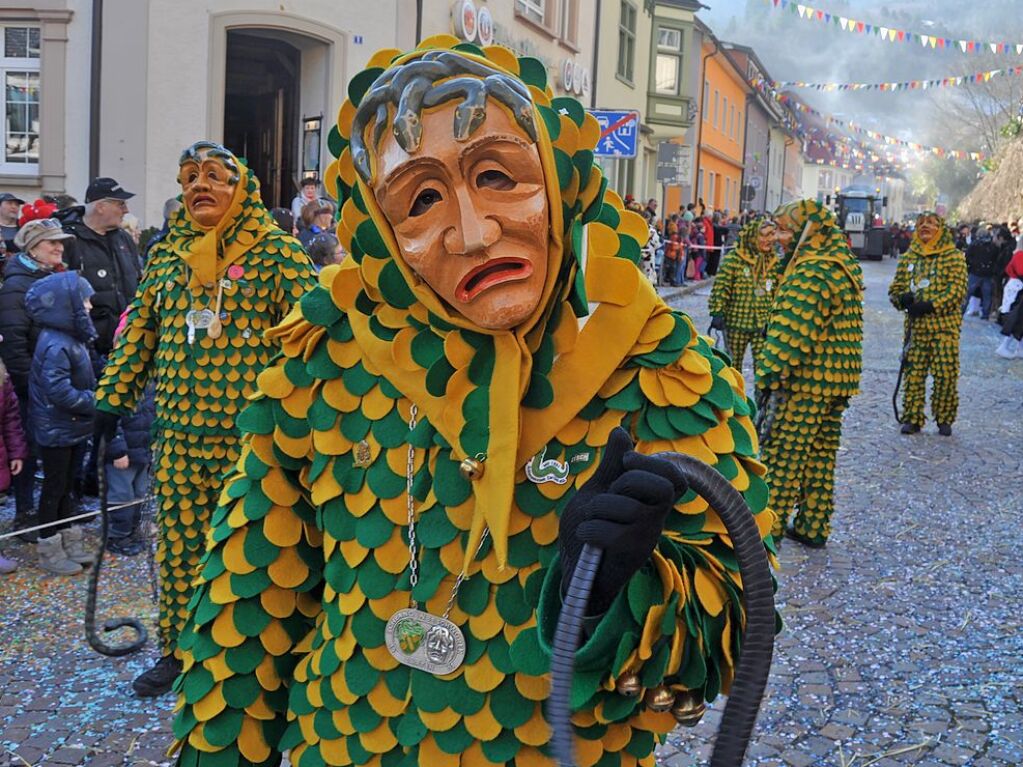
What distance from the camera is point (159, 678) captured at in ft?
14.1

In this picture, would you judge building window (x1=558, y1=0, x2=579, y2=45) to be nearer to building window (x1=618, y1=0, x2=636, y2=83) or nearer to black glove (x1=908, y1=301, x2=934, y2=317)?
building window (x1=618, y1=0, x2=636, y2=83)

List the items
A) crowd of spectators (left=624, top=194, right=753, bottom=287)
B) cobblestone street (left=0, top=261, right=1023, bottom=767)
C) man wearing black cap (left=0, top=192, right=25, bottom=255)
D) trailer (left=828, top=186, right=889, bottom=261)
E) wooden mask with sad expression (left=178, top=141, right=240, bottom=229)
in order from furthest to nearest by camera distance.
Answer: trailer (left=828, top=186, right=889, bottom=261) < crowd of spectators (left=624, top=194, right=753, bottom=287) < man wearing black cap (left=0, top=192, right=25, bottom=255) < wooden mask with sad expression (left=178, top=141, right=240, bottom=229) < cobblestone street (left=0, top=261, right=1023, bottom=767)

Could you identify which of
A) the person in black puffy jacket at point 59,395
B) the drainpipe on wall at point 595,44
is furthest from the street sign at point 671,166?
the person in black puffy jacket at point 59,395

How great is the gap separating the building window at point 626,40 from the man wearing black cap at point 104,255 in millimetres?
19449

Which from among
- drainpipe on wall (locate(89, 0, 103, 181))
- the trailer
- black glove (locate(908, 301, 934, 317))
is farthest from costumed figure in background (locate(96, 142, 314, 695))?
the trailer

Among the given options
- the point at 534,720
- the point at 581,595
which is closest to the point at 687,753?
the point at 534,720

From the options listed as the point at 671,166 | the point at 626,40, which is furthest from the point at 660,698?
the point at 626,40

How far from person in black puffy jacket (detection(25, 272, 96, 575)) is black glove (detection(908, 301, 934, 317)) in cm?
710

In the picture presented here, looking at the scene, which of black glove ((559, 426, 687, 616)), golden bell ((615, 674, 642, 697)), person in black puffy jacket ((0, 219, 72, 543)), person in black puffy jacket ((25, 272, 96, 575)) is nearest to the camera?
black glove ((559, 426, 687, 616))

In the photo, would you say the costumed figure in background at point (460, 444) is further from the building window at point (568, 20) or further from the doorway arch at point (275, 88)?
the building window at point (568, 20)

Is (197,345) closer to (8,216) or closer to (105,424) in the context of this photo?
(105,424)

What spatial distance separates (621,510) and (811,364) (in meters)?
5.01

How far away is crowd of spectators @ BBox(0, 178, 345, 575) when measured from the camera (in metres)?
5.82

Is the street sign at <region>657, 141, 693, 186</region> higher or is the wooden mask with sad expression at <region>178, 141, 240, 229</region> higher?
the street sign at <region>657, 141, 693, 186</region>
